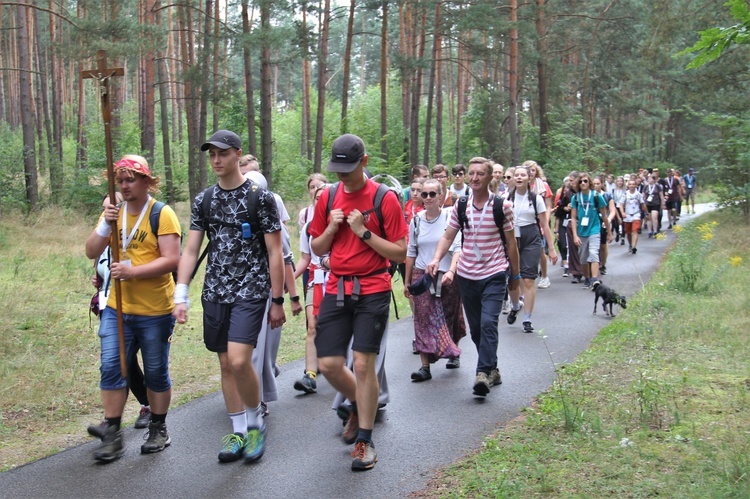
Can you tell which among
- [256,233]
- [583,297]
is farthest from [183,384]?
[583,297]

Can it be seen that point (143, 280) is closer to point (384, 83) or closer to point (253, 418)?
point (253, 418)

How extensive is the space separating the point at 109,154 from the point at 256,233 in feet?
3.82

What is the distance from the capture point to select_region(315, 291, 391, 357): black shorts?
5.54 m

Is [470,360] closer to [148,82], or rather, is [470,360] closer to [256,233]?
[256,233]

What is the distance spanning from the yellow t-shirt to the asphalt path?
103 cm

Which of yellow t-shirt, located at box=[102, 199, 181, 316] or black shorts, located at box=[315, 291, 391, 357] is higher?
yellow t-shirt, located at box=[102, 199, 181, 316]

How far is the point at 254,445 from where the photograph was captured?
5.76 meters

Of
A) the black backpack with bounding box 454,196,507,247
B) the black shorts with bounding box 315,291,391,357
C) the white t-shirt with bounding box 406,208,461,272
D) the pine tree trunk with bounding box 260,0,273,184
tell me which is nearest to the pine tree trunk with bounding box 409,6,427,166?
the pine tree trunk with bounding box 260,0,273,184

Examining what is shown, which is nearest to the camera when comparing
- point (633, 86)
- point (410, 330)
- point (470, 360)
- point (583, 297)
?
point (470, 360)

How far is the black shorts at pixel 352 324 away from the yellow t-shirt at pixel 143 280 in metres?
1.15

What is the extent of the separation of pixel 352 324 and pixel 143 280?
146 centimetres

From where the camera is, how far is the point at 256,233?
561cm

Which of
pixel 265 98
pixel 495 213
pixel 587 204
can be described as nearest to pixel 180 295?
pixel 495 213

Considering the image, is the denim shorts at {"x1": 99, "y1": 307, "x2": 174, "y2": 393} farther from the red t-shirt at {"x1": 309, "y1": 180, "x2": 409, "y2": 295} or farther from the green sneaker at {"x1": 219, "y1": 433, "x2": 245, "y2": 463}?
the red t-shirt at {"x1": 309, "y1": 180, "x2": 409, "y2": 295}
